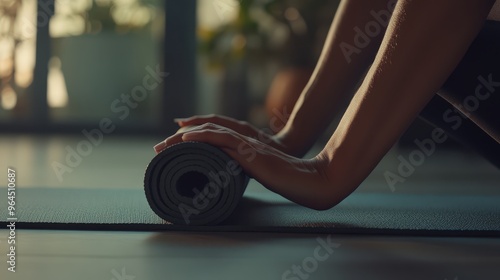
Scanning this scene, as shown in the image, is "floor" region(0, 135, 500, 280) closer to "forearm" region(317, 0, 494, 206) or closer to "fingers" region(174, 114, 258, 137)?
"forearm" region(317, 0, 494, 206)

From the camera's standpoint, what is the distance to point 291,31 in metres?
4.27

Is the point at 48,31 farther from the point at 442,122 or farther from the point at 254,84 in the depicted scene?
the point at 442,122

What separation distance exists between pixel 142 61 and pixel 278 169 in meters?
3.36

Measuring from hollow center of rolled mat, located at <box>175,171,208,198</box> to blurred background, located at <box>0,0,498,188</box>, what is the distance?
2779 mm

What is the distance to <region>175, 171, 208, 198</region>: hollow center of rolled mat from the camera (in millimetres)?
1331

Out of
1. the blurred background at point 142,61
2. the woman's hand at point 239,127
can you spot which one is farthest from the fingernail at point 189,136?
the blurred background at point 142,61

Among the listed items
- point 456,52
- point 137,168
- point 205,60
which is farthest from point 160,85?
point 456,52

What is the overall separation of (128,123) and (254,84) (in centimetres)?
80

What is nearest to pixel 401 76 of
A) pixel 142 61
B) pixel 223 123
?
pixel 223 123

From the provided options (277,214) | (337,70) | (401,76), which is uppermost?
(401,76)

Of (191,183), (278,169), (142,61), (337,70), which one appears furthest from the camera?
(142,61)

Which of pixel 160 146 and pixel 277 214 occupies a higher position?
pixel 160 146

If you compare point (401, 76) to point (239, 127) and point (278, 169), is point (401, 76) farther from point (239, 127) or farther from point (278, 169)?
point (239, 127)

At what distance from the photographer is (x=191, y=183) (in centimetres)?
138
